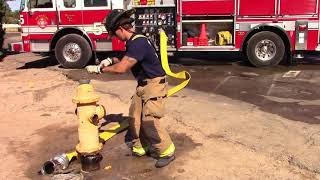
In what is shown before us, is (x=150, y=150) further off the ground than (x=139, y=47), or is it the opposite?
(x=139, y=47)

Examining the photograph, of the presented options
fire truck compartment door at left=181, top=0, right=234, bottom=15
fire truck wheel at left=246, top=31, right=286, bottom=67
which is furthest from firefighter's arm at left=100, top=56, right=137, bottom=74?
fire truck wheel at left=246, top=31, right=286, bottom=67

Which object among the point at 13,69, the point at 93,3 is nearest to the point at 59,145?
the point at 93,3

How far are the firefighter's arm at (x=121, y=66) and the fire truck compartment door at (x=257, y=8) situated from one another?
790cm

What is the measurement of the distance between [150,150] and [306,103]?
374 cm

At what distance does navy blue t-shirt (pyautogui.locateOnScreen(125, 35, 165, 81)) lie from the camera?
16.4 ft

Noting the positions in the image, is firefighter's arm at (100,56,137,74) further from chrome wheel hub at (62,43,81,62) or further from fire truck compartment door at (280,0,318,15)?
chrome wheel hub at (62,43,81,62)

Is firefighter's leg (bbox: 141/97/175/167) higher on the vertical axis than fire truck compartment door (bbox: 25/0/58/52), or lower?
lower

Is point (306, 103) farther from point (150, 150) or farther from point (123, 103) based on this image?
point (150, 150)

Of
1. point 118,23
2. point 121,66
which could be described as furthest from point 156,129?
point 118,23

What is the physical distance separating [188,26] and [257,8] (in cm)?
189

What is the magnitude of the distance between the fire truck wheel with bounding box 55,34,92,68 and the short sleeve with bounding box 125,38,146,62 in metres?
8.20

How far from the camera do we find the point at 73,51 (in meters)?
13.2

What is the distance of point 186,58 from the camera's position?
48.6ft

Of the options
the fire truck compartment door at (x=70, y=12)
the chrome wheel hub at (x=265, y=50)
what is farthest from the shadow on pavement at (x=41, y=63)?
the chrome wheel hub at (x=265, y=50)
